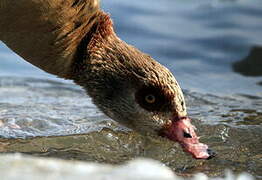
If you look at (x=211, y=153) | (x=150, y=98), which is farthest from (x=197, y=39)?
(x=211, y=153)

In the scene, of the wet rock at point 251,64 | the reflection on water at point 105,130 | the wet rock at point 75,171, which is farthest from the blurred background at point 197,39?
the wet rock at point 75,171

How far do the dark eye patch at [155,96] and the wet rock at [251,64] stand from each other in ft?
13.4

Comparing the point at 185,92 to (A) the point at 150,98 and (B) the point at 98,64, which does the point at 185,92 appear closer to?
(B) the point at 98,64

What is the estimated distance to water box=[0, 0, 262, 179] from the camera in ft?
22.0

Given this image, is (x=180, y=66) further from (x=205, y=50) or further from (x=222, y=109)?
(x=222, y=109)

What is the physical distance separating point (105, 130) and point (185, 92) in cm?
235

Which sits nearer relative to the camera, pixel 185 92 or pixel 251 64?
pixel 185 92

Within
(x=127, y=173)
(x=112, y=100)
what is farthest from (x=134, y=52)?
(x=127, y=173)

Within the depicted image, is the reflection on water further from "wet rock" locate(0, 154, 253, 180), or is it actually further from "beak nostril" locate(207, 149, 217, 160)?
"wet rock" locate(0, 154, 253, 180)

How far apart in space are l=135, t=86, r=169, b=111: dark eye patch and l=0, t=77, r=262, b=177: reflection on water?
326mm

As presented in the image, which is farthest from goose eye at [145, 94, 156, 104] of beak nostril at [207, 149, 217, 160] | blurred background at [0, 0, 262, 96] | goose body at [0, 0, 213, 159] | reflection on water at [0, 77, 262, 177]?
blurred background at [0, 0, 262, 96]

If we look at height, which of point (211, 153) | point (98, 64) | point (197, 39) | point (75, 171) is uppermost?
point (197, 39)

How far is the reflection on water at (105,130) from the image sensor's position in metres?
6.50

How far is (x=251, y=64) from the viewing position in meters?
10.8
